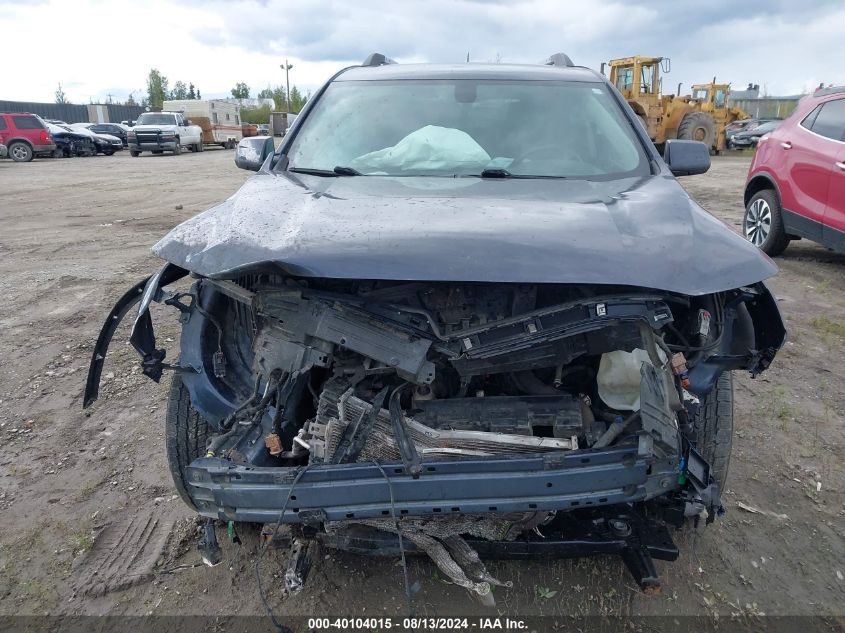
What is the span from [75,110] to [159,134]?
83.2 feet

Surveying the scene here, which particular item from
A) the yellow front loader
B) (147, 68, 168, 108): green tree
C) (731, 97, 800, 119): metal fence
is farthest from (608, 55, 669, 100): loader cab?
(147, 68, 168, 108): green tree

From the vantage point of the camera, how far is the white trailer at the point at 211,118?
3091cm

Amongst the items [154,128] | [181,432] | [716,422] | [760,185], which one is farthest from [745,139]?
[181,432]

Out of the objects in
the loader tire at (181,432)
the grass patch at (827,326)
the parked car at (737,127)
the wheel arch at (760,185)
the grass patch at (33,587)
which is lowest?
the grass patch at (33,587)

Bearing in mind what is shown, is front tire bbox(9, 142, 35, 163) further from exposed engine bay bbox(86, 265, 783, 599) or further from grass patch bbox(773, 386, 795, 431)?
grass patch bbox(773, 386, 795, 431)

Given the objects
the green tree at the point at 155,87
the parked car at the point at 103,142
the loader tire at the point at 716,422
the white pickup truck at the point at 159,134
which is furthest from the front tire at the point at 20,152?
the green tree at the point at 155,87

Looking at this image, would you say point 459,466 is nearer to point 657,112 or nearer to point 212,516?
point 212,516

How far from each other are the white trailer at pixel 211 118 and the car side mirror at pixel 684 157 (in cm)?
3140

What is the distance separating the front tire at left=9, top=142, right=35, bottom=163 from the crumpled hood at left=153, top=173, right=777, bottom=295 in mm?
23893

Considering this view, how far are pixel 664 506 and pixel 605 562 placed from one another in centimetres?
48

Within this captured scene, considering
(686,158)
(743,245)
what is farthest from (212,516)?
(686,158)

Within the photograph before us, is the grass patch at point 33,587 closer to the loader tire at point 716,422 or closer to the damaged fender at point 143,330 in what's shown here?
the damaged fender at point 143,330

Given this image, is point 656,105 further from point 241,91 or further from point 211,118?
point 241,91

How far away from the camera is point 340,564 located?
96.2 inches
